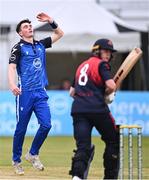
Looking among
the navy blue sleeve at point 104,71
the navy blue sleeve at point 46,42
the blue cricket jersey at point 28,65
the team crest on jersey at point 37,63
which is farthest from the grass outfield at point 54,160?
the navy blue sleeve at point 104,71

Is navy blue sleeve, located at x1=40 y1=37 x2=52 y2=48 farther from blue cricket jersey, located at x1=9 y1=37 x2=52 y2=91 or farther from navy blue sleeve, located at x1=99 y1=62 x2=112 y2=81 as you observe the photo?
navy blue sleeve, located at x1=99 y1=62 x2=112 y2=81

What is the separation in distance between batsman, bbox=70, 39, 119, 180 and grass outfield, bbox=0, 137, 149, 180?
1631 mm

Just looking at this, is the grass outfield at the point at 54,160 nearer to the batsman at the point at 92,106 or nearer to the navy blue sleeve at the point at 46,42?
the batsman at the point at 92,106

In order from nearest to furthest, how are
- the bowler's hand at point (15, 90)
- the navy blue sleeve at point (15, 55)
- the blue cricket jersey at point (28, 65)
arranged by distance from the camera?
the bowler's hand at point (15, 90) → the navy blue sleeve at point (15, 55) → the blue cricket jersey at point (28, 65)

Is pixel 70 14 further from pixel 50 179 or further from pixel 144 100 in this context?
pixel 50 179

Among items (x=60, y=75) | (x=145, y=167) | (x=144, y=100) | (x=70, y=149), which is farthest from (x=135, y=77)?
(x=145, y=167)

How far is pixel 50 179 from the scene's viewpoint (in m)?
12.1

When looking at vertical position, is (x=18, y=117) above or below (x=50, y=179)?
above

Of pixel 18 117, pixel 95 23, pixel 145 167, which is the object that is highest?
pixel 95 23

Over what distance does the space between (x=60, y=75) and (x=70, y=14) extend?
4.95 meters

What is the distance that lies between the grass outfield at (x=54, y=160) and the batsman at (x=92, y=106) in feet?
5.35

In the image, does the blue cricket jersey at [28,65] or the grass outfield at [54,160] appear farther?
the blue cricket jersey at [28,65]

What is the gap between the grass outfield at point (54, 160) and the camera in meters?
12.7

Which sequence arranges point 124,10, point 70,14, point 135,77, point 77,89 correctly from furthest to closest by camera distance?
point 124,10
point 135,77
point 70,14
point 77,89
